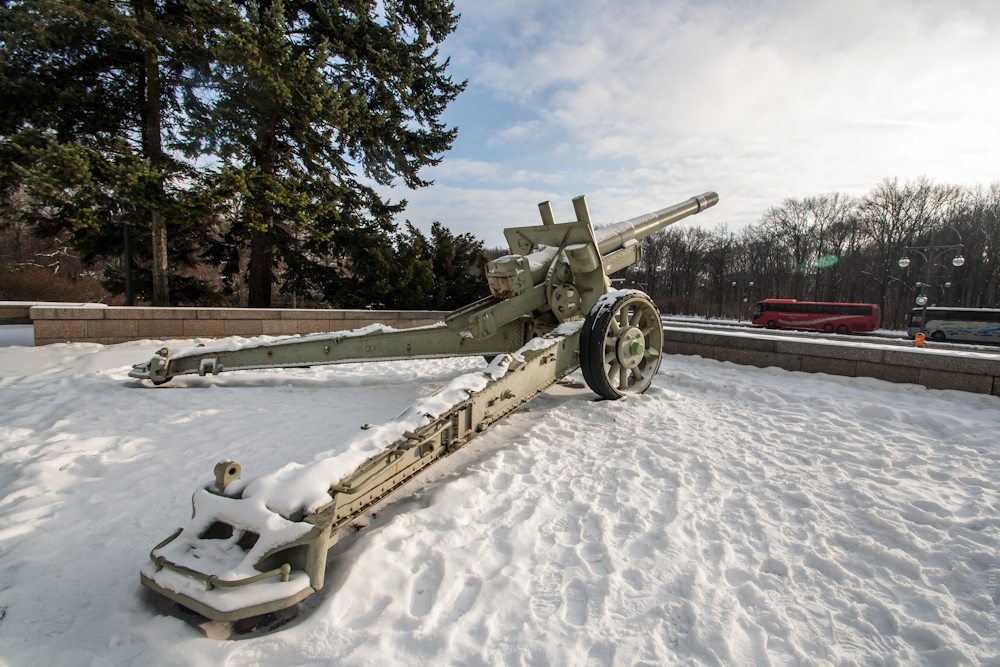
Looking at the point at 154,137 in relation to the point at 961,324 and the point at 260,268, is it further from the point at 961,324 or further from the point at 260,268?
the point at 961,324

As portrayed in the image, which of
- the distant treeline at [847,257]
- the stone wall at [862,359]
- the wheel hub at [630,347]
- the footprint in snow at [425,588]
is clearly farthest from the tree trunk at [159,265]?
the distant treeline at [847,257]

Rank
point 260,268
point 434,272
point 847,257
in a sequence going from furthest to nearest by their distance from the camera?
point 847,257 < point 434,272 < point 260,268

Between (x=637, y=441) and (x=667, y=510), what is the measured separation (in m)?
1.01

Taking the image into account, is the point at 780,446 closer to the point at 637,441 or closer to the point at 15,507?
the point at 637,441

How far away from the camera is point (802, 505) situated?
2.54 metres

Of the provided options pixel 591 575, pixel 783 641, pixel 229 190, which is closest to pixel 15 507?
pixel 591 575

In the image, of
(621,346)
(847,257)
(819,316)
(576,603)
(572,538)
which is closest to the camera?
(576,603)

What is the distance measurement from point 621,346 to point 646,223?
86.8 inches

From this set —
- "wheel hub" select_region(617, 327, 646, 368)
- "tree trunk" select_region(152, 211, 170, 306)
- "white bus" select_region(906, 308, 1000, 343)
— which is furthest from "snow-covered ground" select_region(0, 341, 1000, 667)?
"white bus" select_region(906, 308, 1000, 343)

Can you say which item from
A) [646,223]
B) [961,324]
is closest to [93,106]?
[646,223]

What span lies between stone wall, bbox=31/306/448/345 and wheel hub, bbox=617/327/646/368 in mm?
3039

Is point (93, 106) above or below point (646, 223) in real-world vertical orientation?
above

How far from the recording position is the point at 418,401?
98.4 inches

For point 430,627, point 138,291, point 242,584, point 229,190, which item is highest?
point 229,190
